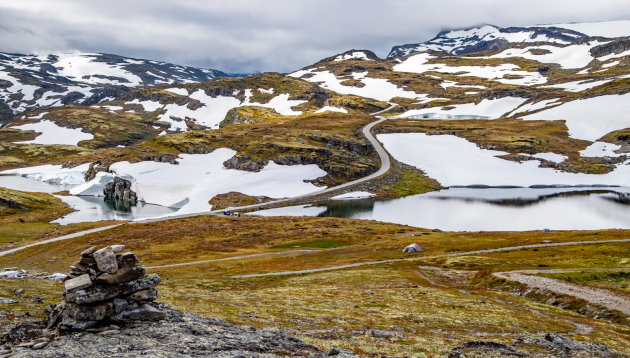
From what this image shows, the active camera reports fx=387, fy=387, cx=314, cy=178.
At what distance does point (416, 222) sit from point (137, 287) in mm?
103745

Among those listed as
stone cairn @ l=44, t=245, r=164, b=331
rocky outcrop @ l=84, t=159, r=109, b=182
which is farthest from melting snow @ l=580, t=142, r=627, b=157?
rocky outcrop @ l=84, t=159, r=109, b=182

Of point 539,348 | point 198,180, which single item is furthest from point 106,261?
point 198,180

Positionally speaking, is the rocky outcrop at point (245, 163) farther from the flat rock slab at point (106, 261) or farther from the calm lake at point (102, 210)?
the flat rock slab at point (106, 261)

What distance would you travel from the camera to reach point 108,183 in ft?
527

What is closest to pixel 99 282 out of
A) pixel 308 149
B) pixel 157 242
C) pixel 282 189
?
pixel 157 242

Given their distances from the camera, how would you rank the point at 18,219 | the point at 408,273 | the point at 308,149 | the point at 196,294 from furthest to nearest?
1. the point at 308,149
2. the point at 18,219
3. the point at 408,273
4. the point at 196,294

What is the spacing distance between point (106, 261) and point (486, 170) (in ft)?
593

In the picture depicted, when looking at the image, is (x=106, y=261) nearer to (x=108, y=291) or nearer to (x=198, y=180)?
(x=108, y=291)

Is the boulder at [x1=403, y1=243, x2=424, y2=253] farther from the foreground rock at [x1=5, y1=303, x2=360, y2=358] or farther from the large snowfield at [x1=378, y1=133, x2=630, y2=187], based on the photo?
the large snowfield at [x1=378, y1=133, x2=630, y2=187]

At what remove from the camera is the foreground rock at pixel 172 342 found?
59.8 feet

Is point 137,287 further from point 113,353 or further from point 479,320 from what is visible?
point 479,320

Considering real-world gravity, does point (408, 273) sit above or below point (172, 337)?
below

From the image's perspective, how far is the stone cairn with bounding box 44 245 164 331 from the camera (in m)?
21.2

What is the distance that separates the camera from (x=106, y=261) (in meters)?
22.2
